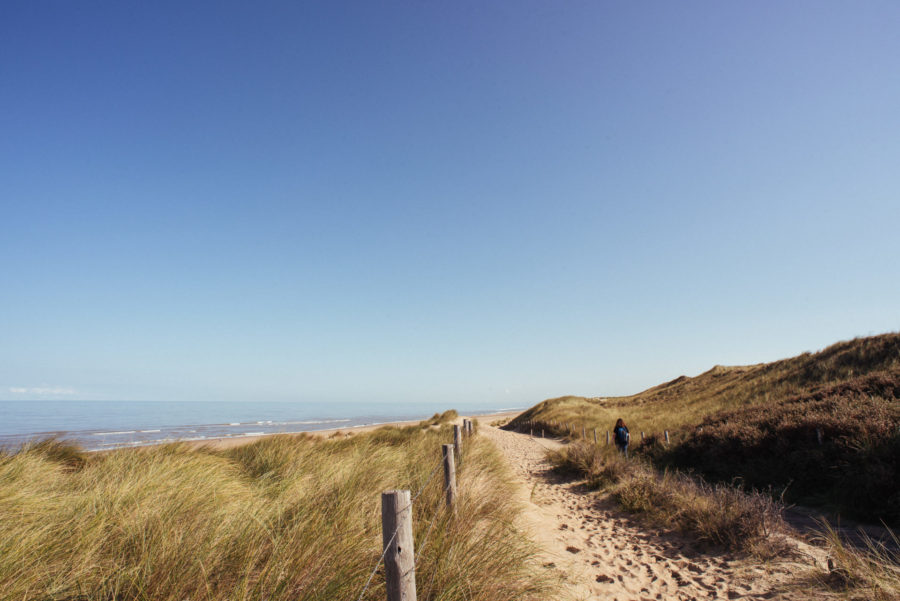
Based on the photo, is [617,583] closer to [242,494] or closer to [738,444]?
[242,494]

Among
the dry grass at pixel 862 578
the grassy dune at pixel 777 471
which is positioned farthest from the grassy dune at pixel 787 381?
A: the dry grass at pixel 862 578

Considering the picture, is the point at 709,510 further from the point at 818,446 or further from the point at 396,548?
the point at 396,548

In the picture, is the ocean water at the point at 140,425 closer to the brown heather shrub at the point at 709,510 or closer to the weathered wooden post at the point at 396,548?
the weathered wooden post at the point at 396,548

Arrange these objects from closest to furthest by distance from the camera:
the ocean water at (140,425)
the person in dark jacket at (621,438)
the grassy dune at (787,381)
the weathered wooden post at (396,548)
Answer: the weathered wooden post at (396,548) → the person in dark jacket at (621,438) → the ocean water at (140,425) → the grassy dune at (787,381)

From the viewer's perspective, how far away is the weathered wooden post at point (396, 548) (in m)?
2.20

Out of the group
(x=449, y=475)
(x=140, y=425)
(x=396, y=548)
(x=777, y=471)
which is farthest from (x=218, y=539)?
(x=140, y=425)

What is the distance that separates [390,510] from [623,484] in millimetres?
8026

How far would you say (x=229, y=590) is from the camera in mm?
2684

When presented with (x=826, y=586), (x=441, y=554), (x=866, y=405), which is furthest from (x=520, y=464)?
(x=441, y=554)

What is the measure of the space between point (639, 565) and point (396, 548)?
4.81 m

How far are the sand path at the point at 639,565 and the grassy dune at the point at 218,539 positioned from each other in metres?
1.17

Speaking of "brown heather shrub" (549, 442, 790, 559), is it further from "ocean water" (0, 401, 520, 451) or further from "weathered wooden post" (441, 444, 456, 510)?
"ocean water" (0, 401, 520, 451)

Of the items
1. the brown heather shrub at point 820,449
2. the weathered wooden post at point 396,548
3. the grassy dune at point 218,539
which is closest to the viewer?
the weathered wooden post at point 396,548

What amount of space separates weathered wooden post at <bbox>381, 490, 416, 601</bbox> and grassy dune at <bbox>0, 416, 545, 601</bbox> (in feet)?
2.29
